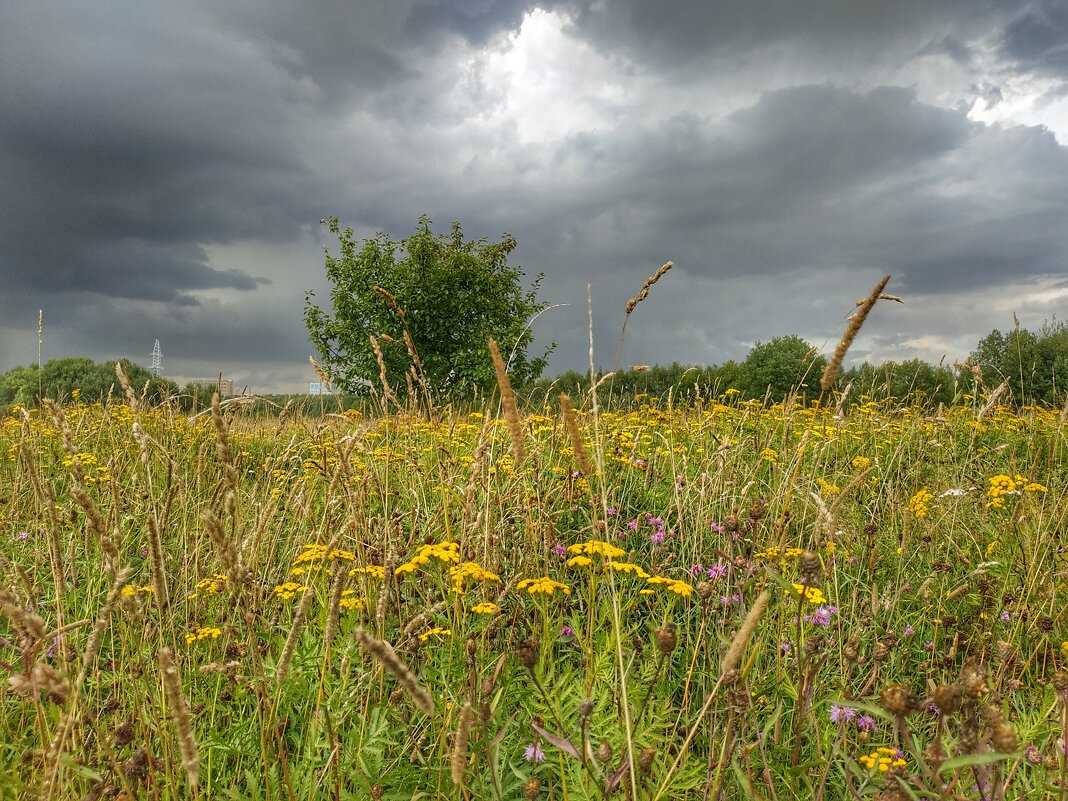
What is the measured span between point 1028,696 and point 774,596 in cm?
121

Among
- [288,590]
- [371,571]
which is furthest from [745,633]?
[288,590]

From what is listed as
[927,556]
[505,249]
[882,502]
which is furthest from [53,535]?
[505,249]

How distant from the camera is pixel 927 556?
4.16 metres

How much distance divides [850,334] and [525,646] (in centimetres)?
109

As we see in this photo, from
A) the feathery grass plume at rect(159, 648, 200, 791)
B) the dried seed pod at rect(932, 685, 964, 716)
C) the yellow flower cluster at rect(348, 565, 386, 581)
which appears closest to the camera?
the feathery grass plume at rect(159, 648, 200, 791)

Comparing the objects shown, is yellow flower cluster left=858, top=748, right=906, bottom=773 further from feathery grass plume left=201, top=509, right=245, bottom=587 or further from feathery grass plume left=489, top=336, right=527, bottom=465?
feathery grass plume left=201, top=509, right=245, bottom=587

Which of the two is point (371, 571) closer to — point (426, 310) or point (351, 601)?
point (351, 601)

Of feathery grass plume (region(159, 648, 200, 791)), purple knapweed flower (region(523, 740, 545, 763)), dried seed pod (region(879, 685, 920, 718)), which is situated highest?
feathery grass plume (region(159, 648, 200, 791))

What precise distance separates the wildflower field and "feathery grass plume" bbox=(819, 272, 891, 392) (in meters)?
0.20

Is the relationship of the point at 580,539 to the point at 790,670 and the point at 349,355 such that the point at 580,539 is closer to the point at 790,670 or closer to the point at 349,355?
the point at 790,670

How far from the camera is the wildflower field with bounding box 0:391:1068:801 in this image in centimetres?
139

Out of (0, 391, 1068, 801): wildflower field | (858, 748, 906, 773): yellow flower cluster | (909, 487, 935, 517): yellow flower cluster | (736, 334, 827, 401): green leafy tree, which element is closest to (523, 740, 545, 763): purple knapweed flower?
(0, 391, 1068, 801): wildflower field

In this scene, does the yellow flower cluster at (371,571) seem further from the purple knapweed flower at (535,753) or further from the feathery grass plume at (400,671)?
the feathery grass plume at (400,671)

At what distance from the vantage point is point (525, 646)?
144cm
